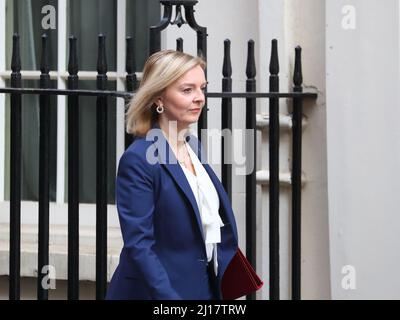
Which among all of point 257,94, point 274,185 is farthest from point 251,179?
point 257,94

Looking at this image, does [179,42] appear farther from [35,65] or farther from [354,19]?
[35,65]

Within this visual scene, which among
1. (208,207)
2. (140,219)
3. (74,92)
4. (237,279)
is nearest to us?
(140,219)

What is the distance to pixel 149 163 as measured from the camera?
188 inches

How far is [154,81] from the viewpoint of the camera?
4.87m

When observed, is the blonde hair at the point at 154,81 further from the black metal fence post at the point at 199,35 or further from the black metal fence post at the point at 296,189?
the black metal fence post at the point at 296,189

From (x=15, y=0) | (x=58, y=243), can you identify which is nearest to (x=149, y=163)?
(x=58, y=243)

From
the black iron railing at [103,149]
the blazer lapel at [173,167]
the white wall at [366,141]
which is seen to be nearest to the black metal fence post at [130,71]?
the black iron railing at [103,149]

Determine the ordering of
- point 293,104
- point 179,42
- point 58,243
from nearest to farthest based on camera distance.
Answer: point 179,42, point 293,104, point 58,243

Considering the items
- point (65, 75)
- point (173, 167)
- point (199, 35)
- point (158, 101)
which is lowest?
point (173, 167)

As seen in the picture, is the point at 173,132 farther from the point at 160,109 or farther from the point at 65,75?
the point at 65,75

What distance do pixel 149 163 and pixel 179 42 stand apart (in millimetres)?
1409

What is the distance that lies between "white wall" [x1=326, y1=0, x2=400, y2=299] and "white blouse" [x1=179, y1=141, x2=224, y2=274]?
1673 millimetres

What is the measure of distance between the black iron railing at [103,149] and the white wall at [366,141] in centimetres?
21

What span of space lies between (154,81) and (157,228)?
0.55 meters
